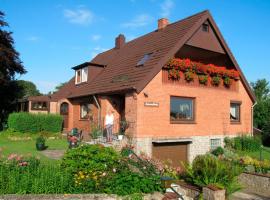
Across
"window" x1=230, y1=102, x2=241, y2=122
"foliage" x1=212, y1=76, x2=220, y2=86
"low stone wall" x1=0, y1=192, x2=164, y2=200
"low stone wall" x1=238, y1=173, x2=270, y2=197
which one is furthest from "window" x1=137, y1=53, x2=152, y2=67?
"low stone wall" x1=0, y1=192, x2=164, y2=200

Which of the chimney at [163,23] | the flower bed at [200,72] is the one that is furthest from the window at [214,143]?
the chimney at [163,23]

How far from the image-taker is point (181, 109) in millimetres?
18062

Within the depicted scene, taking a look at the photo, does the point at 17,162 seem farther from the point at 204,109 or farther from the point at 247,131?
the point at 247,131

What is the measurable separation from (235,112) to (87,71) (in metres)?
10.6

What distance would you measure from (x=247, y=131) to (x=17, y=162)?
17206 mm

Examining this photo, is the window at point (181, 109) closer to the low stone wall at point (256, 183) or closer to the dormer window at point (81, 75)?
the low stone wall at point (256, 183)

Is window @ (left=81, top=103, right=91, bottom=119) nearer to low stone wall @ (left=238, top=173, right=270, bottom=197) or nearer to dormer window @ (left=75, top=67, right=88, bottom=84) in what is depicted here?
dormer window @ (left=75, top=67, right=88, bottom=84)

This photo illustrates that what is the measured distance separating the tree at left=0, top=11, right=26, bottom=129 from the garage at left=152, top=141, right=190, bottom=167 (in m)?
16.2

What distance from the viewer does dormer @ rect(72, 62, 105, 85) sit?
22.1 m

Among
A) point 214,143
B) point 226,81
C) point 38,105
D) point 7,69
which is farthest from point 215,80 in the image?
point 38,105

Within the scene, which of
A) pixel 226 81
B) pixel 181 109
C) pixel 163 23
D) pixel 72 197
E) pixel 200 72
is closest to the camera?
pixel 72 197

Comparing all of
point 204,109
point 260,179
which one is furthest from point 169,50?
point 260,179

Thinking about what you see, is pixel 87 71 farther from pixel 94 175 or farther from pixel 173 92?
pixel 94 175

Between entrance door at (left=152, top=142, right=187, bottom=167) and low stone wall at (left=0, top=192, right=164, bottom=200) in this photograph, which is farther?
entrance door at (left=152, top=142, right=187, bottom=167)
